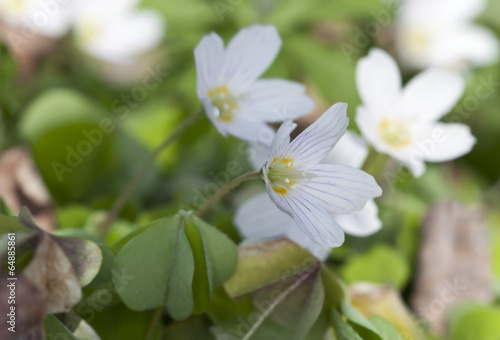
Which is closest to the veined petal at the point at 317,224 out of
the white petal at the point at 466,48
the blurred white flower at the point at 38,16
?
the blurred white flower at the point at 38,16

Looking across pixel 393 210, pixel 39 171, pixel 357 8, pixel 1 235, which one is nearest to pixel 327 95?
pixel 357 8

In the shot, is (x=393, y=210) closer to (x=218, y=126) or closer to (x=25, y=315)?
(x=218, y=126)

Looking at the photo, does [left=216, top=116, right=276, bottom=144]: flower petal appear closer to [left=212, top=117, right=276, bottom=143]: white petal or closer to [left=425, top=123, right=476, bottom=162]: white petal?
[left=212, top=117, right=276, bottom=143]: white petal

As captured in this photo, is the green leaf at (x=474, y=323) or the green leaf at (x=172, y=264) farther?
the green leaf at (x=474, y=323)

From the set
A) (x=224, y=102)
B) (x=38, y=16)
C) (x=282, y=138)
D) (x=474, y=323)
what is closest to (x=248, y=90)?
(x=224, y=102)

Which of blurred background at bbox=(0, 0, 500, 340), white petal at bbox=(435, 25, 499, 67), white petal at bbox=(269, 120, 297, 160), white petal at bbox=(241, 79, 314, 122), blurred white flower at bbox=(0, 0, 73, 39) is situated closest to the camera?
white petal at bbox=(269, 120, 297, 160)

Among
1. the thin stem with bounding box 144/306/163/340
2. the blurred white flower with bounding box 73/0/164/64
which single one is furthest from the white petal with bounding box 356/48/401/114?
the blurred white flower with bounding box 73/0/164/64

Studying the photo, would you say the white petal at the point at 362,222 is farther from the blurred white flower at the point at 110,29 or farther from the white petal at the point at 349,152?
the blurred white flower at the point at 110,29
